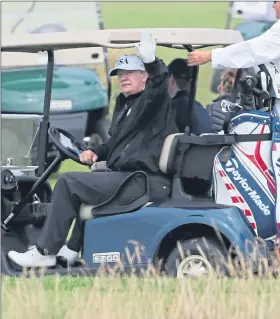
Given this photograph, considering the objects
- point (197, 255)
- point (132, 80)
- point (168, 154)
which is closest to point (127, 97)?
point (132, 80)

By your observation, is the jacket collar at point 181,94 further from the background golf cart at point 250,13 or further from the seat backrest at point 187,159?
the background golf cart at point 250,13

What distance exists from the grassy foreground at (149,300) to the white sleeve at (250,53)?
132cm

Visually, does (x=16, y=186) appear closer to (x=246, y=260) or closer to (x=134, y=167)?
(x=134, y=167)

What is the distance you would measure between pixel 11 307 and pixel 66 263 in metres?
1.91

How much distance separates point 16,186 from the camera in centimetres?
753

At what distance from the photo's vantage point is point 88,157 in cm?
747

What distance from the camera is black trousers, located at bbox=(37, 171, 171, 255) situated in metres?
7.08

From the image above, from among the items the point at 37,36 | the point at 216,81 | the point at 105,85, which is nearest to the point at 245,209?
the point at 37,36

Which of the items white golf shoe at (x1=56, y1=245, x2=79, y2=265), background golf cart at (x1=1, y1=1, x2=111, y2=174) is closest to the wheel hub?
white golf shoe at (x1=56, y1=245, x2=79, y2=265)

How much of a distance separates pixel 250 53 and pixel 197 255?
44.4 inches

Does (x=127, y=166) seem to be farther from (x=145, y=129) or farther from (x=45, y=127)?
(x=45, y=127)

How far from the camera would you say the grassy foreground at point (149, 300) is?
5234 millimetres

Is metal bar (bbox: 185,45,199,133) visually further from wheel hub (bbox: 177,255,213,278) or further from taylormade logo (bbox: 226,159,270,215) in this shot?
wheel hub (bbox: 177,255,213,278)

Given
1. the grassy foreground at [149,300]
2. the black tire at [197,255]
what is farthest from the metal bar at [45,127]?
the grassy foreground at [149,300]
